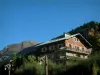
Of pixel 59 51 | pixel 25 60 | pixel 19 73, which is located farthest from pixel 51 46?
pixel 19 73

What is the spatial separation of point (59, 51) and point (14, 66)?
10.6 m

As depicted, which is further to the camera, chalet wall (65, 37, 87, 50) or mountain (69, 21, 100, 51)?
mountain (69, 21, 100, 51)

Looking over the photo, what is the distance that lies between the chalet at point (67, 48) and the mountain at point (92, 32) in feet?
6.90

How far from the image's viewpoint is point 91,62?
33.1 m

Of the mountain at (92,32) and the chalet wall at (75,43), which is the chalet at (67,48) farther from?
the mountain at (92,32)

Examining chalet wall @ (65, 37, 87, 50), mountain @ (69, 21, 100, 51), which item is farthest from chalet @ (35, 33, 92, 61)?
mountain @ (69, 21, 100, 51)

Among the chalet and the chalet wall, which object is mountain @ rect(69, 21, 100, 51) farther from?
the chalet wall

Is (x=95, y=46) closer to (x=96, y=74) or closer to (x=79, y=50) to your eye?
(x=79, y=50)

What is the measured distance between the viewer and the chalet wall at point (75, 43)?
59.9 m

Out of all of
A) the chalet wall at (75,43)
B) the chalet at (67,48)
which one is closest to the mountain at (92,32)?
the chalet at (67,48)

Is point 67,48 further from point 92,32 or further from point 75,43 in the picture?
point 92,32

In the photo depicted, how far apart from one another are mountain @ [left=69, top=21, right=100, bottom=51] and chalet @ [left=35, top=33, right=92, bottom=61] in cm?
210

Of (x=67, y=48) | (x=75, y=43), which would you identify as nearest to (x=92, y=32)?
(x=75, y=43)

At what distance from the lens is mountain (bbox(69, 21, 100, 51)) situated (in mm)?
65938
